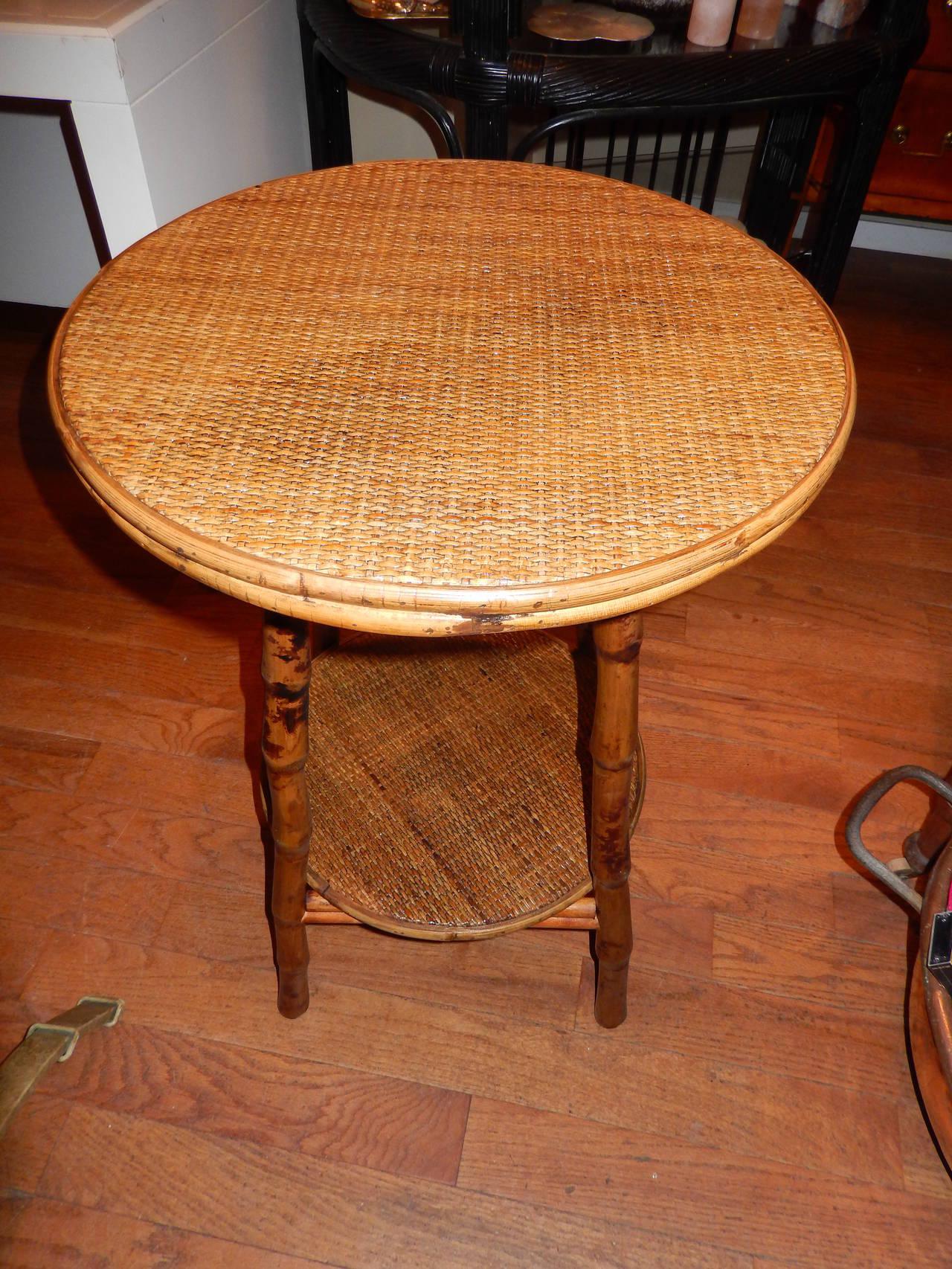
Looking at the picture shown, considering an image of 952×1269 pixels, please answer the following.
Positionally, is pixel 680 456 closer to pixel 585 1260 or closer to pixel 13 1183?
pixel 585 1260

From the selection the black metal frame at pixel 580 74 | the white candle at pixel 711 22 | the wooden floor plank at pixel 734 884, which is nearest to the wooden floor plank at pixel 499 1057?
the wooden floor plank at pixel 734 884

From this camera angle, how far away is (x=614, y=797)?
2.47 ft

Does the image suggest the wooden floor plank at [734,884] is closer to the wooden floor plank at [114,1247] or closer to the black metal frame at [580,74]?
the wooden floor plank at [114,1247]

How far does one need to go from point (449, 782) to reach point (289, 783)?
0.85ft

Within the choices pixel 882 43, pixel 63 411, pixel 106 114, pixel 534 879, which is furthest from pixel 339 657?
pixel 882 43

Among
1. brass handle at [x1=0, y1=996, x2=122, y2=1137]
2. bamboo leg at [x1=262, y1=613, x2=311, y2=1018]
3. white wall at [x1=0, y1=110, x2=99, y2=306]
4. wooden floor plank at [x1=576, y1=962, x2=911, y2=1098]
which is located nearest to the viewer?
bamboo leg at [x1=262, y1=613, x2=311, y2=1018]

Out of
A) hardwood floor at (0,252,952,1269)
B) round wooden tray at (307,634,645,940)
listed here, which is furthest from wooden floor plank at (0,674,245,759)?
round wooden tray at (307,634,645,940)

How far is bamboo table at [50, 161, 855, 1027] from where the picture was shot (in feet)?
1.80

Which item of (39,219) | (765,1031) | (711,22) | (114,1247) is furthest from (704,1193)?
(39,219)

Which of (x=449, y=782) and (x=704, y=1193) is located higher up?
(x=449, y=782)

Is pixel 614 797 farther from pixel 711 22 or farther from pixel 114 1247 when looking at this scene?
pixel 711 22

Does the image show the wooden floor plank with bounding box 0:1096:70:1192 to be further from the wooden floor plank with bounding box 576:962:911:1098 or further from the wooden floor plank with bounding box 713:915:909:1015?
the wooden floor plank with bounding box 713:915:909:1015

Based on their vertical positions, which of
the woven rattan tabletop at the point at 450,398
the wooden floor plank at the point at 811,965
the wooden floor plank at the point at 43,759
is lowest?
the wooden floor plank at the point at 43,759

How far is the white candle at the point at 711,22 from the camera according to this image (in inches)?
47.8
